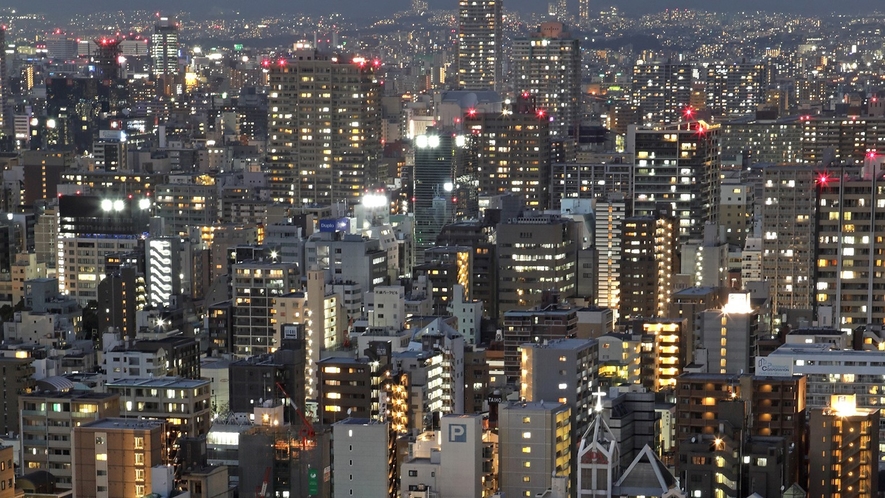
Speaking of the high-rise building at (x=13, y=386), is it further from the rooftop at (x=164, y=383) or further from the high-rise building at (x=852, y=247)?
the high-rise building at (x=852, y=247)

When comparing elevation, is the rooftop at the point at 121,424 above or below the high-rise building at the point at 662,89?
below

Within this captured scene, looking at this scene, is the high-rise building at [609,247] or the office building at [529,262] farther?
the high-rise building at [609,247]

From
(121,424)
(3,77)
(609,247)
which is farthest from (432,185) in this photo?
(3,77)

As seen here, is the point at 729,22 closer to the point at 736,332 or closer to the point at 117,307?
the point at 117,307

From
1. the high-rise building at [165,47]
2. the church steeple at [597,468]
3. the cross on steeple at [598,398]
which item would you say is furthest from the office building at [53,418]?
the high-rise building at [165,47]

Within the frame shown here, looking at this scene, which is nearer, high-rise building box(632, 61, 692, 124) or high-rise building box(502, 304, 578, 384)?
high-rise building box(502, 304, 578, 384)

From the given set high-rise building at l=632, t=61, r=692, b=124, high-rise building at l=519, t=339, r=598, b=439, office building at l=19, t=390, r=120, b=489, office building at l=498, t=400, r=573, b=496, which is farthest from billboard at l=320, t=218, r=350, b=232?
high-rise building at l=632, t=61, r=692, b=124

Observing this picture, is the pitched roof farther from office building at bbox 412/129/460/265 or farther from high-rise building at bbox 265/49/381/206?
high-rise building at bbox 265/49/381/206
